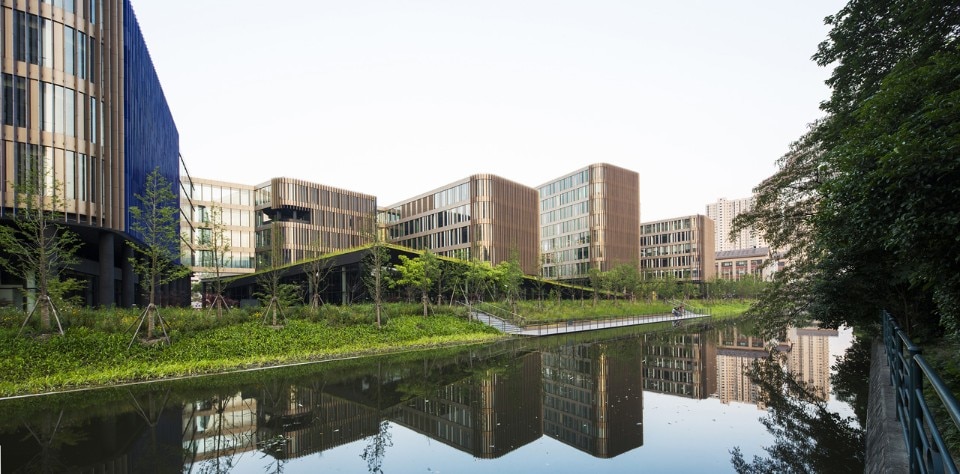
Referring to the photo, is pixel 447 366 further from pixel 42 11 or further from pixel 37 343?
pixel 42 11

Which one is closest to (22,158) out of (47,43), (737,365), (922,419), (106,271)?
(47,43)

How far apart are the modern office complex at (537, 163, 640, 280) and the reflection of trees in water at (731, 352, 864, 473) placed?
2828 inches

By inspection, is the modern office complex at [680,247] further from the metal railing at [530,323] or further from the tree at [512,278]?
the tree at [512,278]

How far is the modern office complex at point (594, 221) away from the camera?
302 ft

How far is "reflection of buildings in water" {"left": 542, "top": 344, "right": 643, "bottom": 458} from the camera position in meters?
11.3

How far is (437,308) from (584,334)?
12012 mm

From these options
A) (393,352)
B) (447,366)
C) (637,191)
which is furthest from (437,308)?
(637,191)

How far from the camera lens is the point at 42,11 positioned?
25406 mm

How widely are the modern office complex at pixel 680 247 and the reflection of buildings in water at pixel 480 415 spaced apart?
3741 inches

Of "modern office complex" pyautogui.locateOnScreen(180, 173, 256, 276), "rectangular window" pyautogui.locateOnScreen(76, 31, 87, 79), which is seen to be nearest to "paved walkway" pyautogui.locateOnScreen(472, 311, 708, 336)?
"rectangular window" pyautogui.locateOnScreen(76, 31, 87, 79)

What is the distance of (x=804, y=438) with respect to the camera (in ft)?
36.4

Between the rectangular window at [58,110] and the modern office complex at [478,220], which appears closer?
the rectangular window at [58,110]

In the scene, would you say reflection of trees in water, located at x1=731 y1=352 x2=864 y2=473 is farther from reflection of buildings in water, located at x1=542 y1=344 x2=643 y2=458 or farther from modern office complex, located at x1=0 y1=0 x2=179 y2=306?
modern office complex, located at x1=0 y1=0 x2=179 y2=306

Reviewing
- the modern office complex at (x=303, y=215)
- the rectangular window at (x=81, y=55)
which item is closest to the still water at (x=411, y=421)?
the rectangular window at (x=81, y=55)
